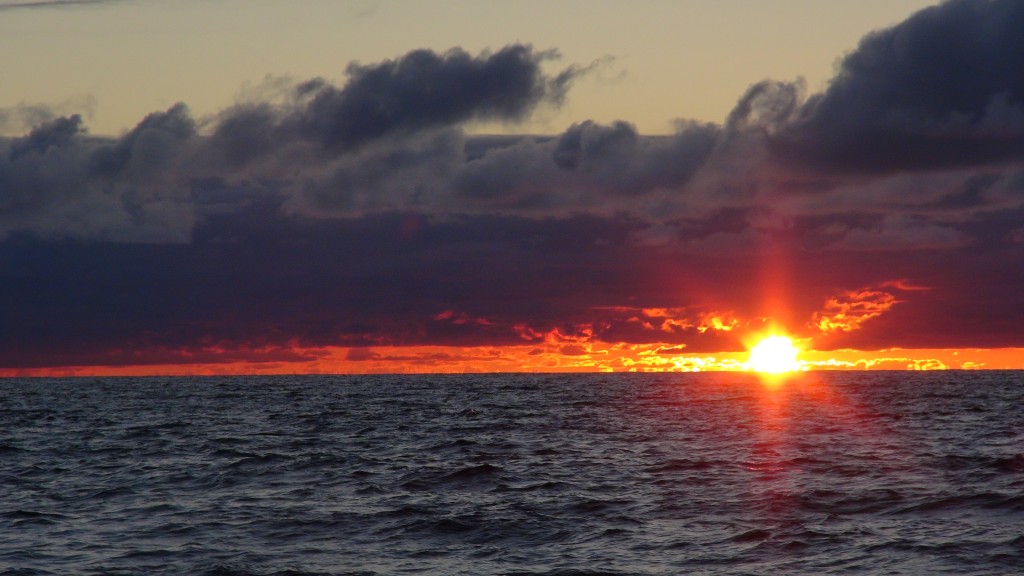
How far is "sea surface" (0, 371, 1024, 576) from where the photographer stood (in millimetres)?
24297

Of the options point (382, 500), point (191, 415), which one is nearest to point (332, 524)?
point (382, 500)

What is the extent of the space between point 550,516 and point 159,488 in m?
15.0

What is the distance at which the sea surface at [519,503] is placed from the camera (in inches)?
957

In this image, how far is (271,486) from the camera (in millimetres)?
36750

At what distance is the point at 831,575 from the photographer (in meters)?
22.4

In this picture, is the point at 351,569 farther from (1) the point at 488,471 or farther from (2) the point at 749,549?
(1) the point at 488,471

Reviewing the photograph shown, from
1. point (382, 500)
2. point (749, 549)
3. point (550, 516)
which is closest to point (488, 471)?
point (382, 500)

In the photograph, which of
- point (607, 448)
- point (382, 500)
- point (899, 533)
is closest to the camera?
point (899, 533)

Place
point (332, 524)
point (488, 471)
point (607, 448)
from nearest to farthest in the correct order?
1. point (332, 524)
2. point (488, 471)
3. point (607, 448)

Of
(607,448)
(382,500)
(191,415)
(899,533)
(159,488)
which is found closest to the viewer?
(899,533)

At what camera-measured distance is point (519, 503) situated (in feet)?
106

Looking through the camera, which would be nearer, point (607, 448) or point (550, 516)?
point (550, 516)

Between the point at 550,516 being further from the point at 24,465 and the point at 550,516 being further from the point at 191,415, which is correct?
the point at 191,415

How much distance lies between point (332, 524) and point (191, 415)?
205ft
